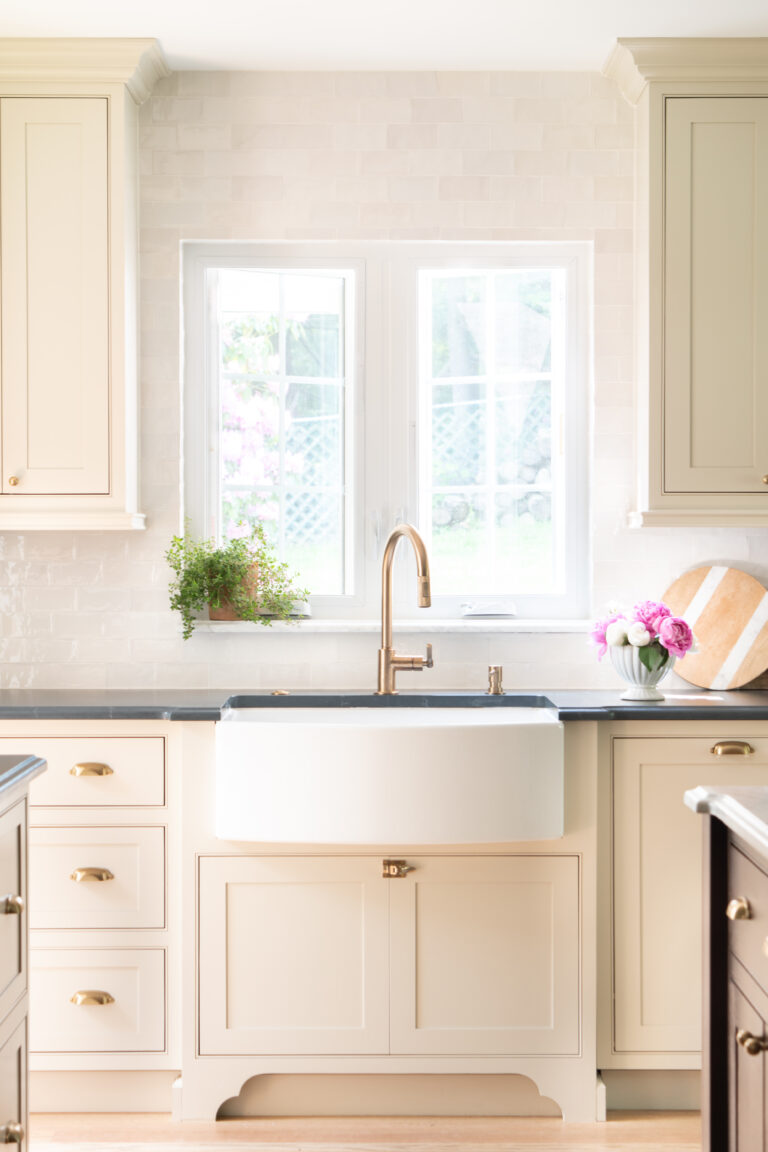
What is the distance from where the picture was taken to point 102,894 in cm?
247

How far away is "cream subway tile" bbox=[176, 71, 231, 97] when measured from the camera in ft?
9.63

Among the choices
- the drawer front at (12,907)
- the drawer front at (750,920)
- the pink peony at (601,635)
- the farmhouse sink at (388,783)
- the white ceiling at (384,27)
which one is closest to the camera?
the drawer front at (750,920)

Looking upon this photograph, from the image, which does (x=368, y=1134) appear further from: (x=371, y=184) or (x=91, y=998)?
(x=371, y=184)

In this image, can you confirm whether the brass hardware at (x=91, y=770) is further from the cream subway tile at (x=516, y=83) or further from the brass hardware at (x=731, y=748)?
the cream subway tile at (x=516, y=83)

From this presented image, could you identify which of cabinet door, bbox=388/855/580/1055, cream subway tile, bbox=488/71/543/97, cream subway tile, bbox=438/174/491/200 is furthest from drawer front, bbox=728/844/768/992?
cream subway tile, bbox=488/71/543/97

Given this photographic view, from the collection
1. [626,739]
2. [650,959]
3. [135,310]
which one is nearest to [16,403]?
[135,310]

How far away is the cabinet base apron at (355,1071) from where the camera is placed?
2441mm

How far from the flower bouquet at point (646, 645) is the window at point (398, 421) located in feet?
Answer: 1.42

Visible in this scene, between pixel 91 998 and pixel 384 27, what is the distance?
2.52m

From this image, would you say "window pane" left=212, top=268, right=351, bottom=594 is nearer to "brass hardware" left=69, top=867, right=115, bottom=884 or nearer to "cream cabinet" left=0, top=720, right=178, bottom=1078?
"cream cabinet" left=0, top=720, right=178, bottom=1078

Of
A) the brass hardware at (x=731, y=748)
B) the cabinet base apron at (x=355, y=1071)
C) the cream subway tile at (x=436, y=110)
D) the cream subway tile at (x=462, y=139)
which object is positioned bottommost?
the cabinet base apron at (x=355, y=1071)

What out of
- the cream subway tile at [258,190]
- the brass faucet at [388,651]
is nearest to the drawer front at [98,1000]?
the brass faucet at [388,651]

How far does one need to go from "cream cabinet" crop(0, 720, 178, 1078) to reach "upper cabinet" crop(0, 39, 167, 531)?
0.62 m

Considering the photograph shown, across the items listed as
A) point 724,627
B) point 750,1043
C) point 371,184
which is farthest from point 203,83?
point 750,1043
